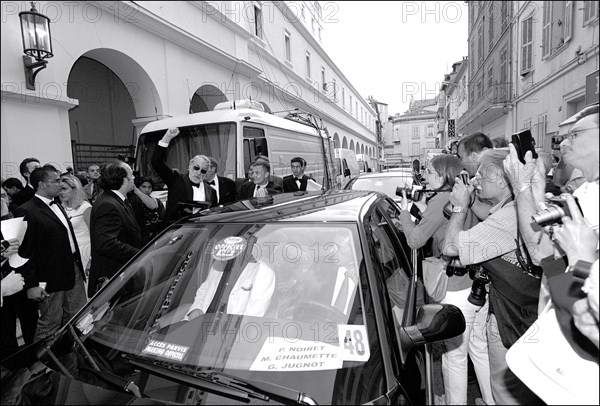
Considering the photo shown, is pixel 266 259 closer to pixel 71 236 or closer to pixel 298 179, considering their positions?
pixel 71 236

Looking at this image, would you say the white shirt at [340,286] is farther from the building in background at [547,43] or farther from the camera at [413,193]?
the camera at [413,193]

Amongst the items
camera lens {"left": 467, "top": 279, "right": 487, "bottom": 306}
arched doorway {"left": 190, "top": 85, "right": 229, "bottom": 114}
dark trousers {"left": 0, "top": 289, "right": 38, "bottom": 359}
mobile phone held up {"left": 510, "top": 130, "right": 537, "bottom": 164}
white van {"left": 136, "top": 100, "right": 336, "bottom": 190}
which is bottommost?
dark trousers {"left": 0, "top": 289, "right": 38, "bottom": 359}

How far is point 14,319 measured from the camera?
285cm

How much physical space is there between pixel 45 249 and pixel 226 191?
7.39 ft

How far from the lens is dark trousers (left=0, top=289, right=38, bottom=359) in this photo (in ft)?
8.66

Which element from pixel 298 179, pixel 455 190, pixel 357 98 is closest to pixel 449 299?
pixel 455 190

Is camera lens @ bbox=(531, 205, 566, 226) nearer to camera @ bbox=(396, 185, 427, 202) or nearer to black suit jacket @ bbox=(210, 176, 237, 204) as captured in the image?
camera @ bbox=(396, 185, 427, 202)

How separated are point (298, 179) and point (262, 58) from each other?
7.49 metres

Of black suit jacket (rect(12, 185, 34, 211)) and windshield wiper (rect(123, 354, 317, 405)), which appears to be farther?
black suit jacket (rect(12, 185, 34, 211))

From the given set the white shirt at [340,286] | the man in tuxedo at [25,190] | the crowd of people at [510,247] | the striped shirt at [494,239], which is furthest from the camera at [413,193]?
the man in tuxedo at [25,190]

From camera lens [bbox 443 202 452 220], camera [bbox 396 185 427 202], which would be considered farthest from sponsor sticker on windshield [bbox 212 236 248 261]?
camera [bbox 396 185 427 202]

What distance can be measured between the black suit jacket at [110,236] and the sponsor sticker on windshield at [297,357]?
6.67ft

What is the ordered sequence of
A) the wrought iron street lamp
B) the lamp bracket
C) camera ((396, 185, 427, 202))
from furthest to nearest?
1. the lamp bracket
2. the wrought iron street lamp
3. camera ((396, 185, 427, 202))

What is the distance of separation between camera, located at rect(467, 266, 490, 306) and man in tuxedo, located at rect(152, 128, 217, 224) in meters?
3.03
